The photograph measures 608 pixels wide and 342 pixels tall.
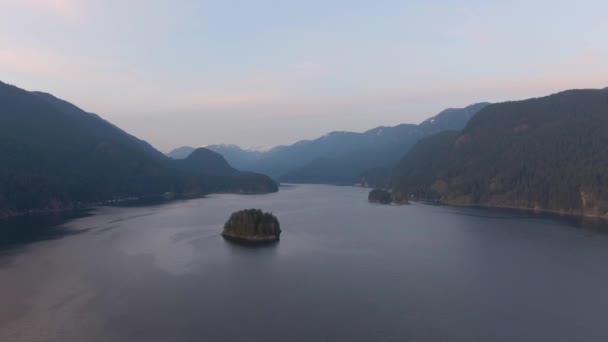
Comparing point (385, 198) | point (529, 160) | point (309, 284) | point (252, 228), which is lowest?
point (309, 284)

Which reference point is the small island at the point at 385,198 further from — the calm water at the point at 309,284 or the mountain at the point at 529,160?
the calm water at the point at 309,284

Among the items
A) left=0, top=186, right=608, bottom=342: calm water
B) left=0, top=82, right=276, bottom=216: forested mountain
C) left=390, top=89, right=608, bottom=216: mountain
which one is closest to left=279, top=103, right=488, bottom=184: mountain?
left=0, top=82, right=276, bottom=216: forested mountain

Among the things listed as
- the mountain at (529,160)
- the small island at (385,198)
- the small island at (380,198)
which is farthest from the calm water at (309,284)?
the small island at (380,198)

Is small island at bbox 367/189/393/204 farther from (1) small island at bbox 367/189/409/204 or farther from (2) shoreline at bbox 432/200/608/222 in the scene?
(2) shoreline at bbox 432/200/608/222

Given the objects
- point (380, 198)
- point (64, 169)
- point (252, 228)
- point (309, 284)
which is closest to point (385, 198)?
point (380, 198)

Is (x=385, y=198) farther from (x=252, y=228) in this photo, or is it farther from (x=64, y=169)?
(x=64, y=169)

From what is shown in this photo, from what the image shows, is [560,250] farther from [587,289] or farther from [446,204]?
[446,204]
